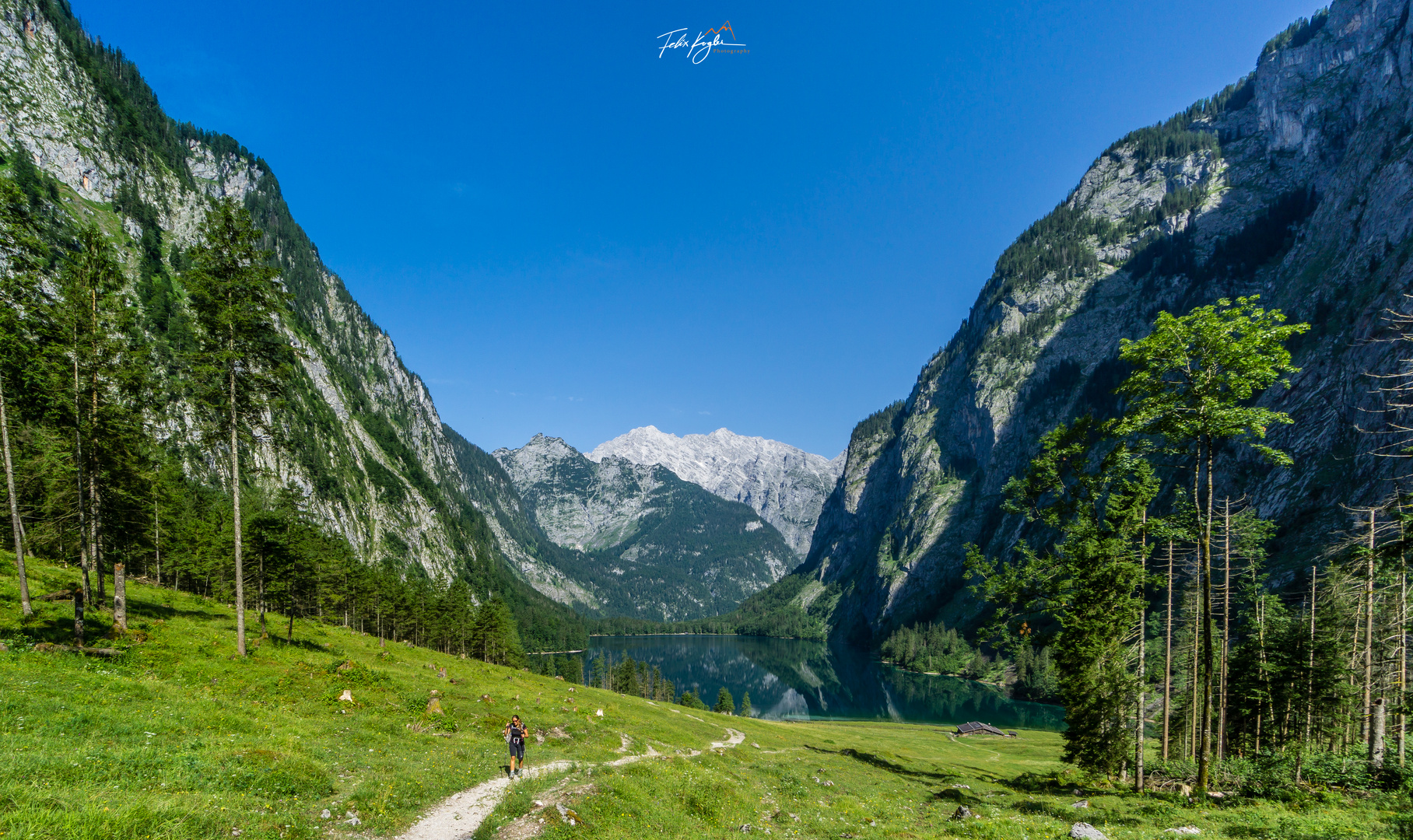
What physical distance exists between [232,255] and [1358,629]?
73567mm

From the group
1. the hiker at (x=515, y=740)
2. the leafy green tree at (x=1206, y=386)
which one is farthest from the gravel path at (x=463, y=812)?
the leafy green tree at (x=1206, y=386)

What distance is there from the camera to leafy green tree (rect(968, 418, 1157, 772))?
95.3ft

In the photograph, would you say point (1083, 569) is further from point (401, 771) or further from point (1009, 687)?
point (1009, 687)

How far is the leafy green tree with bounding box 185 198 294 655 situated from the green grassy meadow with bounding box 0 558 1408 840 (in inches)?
274

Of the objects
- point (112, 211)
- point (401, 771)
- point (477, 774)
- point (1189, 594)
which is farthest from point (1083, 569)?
point (112, 211)

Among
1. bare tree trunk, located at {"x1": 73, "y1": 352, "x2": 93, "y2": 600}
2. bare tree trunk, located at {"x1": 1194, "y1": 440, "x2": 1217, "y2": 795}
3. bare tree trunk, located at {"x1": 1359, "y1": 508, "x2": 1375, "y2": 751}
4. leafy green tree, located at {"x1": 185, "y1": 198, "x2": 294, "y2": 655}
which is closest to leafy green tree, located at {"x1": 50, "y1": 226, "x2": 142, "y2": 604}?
bare tree trunk, located at {"x1": 73, "y1": 352, "x2": 93, "y2": 600}

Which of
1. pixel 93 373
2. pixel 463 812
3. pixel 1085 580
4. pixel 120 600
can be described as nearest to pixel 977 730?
pixel 1085 580

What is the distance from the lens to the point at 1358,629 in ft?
126

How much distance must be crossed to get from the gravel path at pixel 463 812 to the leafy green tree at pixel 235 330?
61.1 ft

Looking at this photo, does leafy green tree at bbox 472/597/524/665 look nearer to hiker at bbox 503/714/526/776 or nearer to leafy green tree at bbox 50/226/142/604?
leafy green tree at bbox 50/226/142/604

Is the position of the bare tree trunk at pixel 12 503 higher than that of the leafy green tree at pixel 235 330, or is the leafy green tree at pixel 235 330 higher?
the leafy green tree at pixel 235 330

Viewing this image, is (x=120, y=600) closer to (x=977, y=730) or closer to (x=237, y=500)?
(x=237, y=500)

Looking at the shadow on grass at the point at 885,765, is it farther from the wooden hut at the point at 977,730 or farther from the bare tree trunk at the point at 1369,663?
the wooden hut at the point at 977,730

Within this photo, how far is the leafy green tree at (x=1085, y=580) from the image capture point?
2905cm
